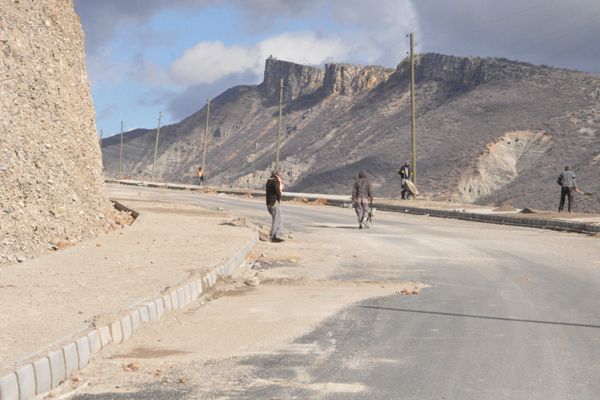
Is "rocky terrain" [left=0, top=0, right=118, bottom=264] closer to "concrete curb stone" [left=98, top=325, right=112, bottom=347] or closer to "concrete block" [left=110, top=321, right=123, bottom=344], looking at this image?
"concrete block" [left=110, top=321, right=123, bottom=344]

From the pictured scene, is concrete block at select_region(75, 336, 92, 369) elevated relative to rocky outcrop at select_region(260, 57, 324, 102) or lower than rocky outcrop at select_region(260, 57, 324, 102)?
lower

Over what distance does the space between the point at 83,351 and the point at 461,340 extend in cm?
340

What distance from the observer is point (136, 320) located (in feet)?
27.9

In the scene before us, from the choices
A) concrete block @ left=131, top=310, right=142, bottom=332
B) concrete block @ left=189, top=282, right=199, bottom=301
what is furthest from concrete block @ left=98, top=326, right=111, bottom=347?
concrete block @ left=189, top=282, right=199, bottom=301

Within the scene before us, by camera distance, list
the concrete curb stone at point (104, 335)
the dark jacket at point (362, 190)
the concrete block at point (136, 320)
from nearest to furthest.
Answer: the concrete curb stone at point (104, 335) → the concrete block at point (136, 320) → the dark jacket at point (362, 190)

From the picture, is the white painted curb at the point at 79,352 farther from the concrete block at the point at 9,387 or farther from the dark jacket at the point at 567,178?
the dark jacket at the point at 567,178

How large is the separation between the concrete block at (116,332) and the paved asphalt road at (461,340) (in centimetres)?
149

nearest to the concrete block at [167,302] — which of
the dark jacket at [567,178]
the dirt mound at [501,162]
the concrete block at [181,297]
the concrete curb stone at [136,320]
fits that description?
the concrete block at [181,297]

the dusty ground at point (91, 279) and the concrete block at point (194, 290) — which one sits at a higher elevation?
the dusty ground at point (91, 279)

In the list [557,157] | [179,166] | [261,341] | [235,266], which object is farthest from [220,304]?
[179,166]

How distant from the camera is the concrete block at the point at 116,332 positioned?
779 cm

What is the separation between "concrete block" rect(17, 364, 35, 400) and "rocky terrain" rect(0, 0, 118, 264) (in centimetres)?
888

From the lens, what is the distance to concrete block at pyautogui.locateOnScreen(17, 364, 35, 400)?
5.69 metres

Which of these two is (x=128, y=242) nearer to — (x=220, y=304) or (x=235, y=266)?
(x=235, y=266)
